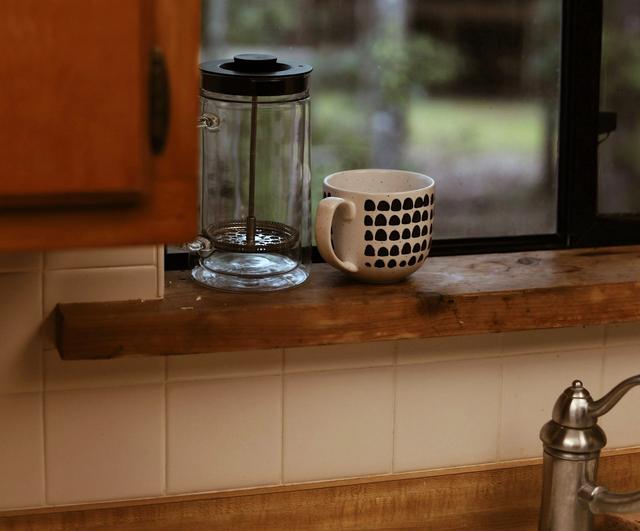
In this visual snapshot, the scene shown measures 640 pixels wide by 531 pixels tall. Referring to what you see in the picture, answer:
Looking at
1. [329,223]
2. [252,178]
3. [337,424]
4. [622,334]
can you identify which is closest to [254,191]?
Result: [252,178]

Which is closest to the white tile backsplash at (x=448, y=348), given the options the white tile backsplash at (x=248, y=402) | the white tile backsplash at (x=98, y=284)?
the white tile backsplash at (x=248, y=402)

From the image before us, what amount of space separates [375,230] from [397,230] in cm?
3

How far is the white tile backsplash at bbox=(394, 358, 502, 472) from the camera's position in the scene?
63.6 inches

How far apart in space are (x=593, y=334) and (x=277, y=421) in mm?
469

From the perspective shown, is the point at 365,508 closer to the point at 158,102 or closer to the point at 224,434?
the point at 224,434

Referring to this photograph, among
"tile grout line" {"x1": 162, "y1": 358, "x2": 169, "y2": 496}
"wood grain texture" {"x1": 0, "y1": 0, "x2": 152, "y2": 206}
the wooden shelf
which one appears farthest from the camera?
"tile grout line" {"x1": 162, "y1": 358, "x2": 169, "y2": 496}

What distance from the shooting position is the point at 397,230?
58.4 inches

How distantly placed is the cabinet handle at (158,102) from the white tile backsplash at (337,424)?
0.67 m

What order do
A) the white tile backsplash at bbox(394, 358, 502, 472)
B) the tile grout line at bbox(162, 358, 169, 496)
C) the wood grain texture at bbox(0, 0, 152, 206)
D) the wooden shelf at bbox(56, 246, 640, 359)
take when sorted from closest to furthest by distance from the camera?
the wood grain texture at bbox(0, 0, 152, 206) < the wooden shelf at bbox(56, 246, 640, 359) < the tile grout line at bbox(162, 358, 169, 496) < the white tile backsplash at bbox(394, 358, 502, 472)

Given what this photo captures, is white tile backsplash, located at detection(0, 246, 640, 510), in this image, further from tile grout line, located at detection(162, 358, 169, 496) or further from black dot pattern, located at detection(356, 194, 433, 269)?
black dot pattern, located at detection(356, 194, 433, 269)

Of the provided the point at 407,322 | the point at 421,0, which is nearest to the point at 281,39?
the point at 421,0

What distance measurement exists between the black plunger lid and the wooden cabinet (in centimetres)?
49

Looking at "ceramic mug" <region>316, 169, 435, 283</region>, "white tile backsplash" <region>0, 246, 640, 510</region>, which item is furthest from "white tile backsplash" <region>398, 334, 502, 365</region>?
"ceramic mug" <region>316, 169, 435, 283</region>

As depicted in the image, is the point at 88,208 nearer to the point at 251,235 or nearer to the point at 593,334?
the point at 251,235
